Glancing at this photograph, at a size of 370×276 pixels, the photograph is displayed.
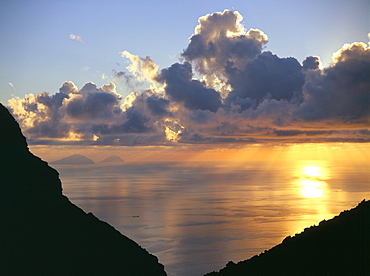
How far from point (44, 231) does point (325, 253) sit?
47.8 meters

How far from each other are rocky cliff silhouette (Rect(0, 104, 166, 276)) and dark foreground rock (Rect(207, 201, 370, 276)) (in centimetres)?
2153

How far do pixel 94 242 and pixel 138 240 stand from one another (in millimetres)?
85048

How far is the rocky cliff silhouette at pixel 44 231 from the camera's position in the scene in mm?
65500

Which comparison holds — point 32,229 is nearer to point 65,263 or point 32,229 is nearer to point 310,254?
point 65,263

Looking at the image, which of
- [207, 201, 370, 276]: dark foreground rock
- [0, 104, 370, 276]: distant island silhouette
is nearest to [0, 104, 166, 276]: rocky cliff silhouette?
[0, 104, 370, 276]: distant island silhouette

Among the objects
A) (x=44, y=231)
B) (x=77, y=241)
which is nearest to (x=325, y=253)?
(x=77, y=241)

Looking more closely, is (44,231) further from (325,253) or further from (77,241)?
(325,253)

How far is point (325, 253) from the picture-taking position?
5678 cm

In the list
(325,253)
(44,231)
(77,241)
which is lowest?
(77,241)

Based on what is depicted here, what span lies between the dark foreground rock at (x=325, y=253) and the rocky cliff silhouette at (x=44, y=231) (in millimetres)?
21530

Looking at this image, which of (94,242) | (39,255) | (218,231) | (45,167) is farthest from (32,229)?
(218,231)

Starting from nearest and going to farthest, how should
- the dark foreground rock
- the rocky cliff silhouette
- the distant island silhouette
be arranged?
the dark foreground rock, the distant island silhouette, the rocky cliff silhouette

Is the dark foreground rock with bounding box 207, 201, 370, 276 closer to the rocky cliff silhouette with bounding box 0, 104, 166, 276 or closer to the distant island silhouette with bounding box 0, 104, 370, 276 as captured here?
the distant island silhouette with bounding box 0, 104, 370, 276

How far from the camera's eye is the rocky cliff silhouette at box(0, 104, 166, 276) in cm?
6550
